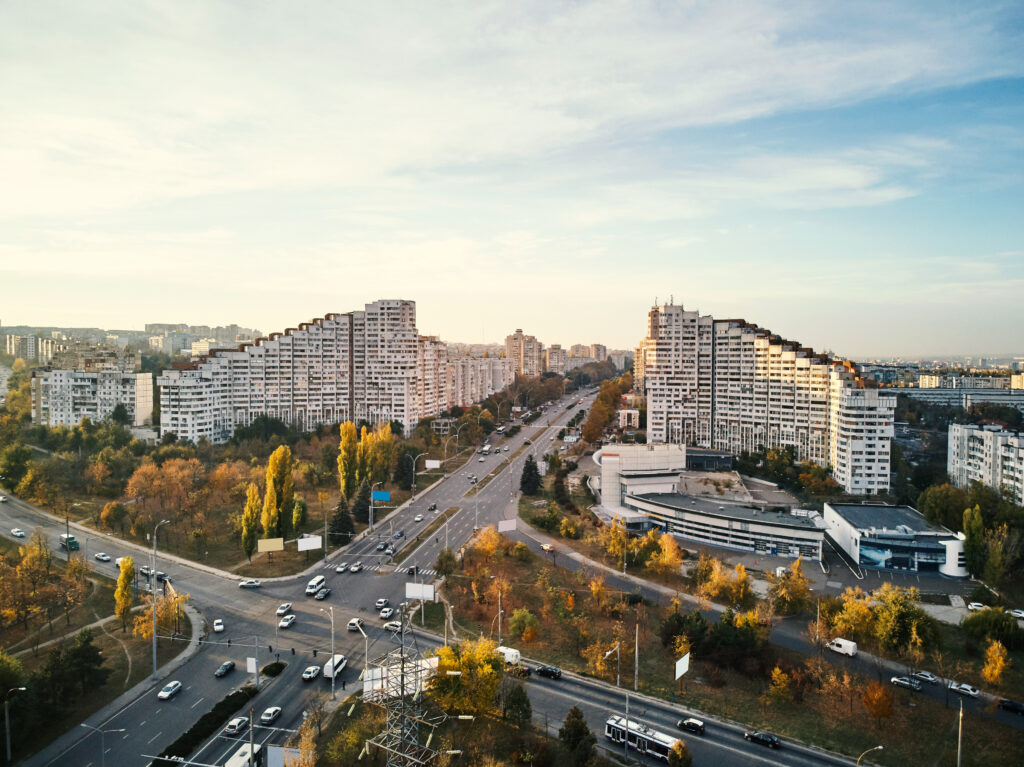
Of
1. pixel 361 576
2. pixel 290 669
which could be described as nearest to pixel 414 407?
pixel 361 576

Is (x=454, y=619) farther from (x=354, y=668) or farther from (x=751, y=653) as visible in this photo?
(x=751, y=653)

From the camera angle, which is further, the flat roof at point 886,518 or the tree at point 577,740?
the flat roof at point 886,518

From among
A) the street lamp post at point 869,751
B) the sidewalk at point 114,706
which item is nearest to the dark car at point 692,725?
the street lamp post at point 869,751

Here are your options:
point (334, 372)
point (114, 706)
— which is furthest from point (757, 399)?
point (114, 706)

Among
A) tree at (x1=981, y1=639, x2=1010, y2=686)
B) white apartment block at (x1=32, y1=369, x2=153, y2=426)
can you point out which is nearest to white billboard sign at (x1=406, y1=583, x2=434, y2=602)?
tree at (x1=981, y1=639, x2=1010, y2=686)

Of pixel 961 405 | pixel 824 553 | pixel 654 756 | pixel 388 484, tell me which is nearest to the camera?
pixel 654 756

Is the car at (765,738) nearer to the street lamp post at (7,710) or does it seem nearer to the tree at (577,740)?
the tree at (577,740)
